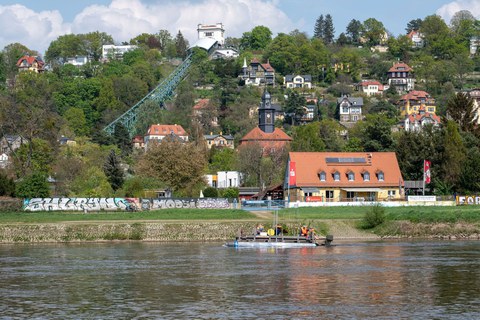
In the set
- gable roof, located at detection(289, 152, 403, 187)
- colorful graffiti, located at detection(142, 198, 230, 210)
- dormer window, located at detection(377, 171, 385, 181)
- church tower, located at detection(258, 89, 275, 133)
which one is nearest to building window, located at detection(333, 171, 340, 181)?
gable roof, located at detection(289, 152, 403, 187)

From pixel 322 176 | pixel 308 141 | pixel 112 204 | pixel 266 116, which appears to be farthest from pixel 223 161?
pixel 112 204

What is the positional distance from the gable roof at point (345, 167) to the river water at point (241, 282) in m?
30.5

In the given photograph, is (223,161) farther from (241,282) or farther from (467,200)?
(241,282)

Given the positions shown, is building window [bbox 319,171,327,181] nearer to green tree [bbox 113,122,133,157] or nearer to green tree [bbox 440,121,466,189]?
green tree [bbox 440,121,466,189]

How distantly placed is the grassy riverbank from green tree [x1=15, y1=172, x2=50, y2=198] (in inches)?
362

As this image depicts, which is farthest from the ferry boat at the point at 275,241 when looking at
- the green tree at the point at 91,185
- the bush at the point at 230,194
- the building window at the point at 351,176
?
the bush at the point at 230,194

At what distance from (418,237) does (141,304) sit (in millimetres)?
38639

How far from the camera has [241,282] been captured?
51.0m

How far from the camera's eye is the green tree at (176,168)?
10975 centimetres

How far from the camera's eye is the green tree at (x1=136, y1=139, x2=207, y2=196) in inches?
4321

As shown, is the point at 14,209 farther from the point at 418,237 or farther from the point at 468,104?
the point at 468,104

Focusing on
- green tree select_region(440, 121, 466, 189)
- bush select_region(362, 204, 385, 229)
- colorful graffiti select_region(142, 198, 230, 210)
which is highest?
green tree select_region(440, 121, 466, 189)

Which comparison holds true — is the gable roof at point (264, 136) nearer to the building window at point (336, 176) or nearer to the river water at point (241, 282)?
the building window at point (336, 176)

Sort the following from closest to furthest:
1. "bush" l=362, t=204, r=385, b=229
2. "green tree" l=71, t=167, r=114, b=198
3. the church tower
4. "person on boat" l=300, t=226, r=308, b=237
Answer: "person on boat" l=300, t=226, r=308, b=237
"bush" l=362, t=204, r=385, b=229
"green tree" l=71, t=167, r=114, b=198
the church tower
